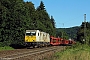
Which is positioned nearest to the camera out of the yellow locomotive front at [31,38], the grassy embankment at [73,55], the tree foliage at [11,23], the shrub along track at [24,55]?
the grassy embankment at [73,55]

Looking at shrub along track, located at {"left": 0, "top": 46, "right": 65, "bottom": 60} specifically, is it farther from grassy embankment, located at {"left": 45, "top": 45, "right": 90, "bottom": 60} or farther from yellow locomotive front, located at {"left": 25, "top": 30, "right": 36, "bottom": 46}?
yellow locomotive front, located at {"left": 25, "top": 30, "right": 36, "bottom": 46}

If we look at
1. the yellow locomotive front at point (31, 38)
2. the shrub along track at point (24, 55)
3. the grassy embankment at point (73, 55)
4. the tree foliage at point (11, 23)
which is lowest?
the shrub along track at point (24, 55)

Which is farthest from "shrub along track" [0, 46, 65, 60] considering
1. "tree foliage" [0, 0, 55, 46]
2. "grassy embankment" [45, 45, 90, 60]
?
"tree foliage" [0, 0, 55, 46]

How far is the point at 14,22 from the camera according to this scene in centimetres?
5272

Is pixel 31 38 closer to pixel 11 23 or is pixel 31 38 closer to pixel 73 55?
pixel 11 23

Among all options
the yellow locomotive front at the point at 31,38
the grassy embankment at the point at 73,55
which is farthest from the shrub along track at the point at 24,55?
the yellow locomotive front at the point at 31,38

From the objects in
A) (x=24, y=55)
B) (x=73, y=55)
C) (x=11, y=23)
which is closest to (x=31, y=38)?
(x=11, y=23)

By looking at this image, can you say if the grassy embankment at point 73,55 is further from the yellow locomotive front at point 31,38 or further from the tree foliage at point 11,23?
the tree foliage at point 11,23

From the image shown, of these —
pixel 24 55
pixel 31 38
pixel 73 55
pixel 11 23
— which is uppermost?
pixel 11 23

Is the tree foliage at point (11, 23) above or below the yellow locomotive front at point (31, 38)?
above

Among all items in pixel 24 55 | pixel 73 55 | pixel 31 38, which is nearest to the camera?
pixel 73 55

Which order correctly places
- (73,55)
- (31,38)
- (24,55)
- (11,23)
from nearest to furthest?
(73,55) < (24,55) < (31,38) < (11,23)

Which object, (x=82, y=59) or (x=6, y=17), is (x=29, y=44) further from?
(x=82, y=59)

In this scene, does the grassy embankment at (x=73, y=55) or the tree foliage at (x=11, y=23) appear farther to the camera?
the tree foliage at (x=11, y=23)
